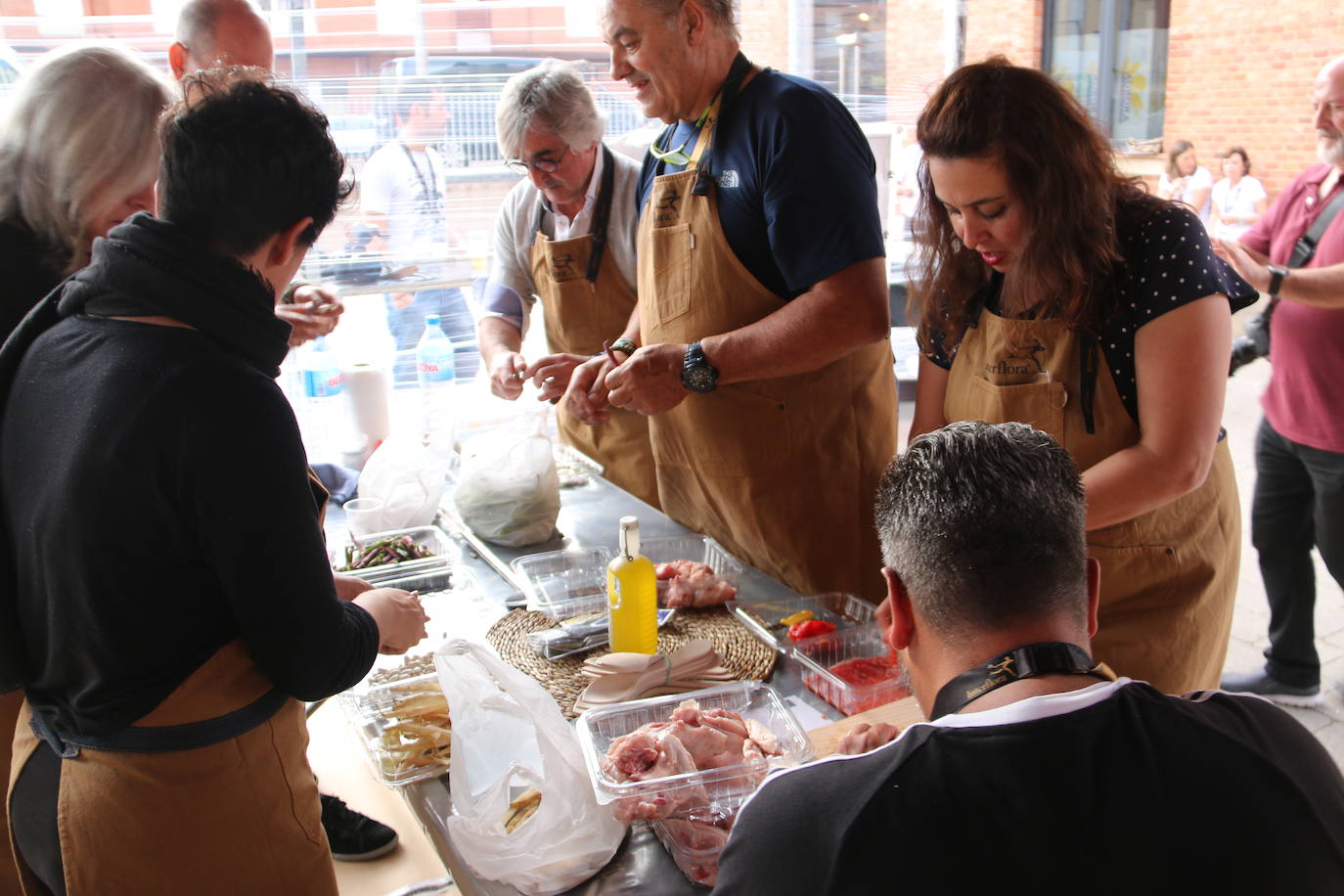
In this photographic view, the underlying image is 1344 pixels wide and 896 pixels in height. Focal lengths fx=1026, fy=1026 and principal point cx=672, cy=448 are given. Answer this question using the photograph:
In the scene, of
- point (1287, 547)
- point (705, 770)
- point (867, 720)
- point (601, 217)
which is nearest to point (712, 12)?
point (601, 217)

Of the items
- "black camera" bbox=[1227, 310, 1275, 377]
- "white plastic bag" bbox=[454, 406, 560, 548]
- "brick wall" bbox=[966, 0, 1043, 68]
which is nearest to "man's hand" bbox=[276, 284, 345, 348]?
"white plastic bag" bbox=[454, 406, 560, 548]

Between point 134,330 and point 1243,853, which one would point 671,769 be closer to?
point 1243,853

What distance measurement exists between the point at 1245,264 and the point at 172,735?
2.91 metres

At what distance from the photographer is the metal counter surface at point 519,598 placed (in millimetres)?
1283

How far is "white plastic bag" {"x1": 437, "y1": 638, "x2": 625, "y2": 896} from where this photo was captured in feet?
4.16

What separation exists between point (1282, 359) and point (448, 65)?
3.77 m

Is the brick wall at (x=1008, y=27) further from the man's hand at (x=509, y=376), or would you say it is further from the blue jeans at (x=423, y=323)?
the man's hand at (x=509, y=376)

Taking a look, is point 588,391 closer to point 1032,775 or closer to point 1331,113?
point 1032,775

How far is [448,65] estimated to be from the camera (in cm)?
492

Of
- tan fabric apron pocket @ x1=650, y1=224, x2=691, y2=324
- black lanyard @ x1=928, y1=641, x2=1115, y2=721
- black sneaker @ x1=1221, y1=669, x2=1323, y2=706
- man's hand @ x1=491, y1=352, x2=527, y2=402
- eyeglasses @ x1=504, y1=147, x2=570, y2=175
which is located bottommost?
black sneaker @ x1=1221, y1=669, x2=1323, y2=706

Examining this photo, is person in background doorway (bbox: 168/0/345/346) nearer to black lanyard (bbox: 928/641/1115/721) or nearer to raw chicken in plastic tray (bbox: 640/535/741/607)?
raw chicken in plastic tray (bbox: 640/535/741/607)

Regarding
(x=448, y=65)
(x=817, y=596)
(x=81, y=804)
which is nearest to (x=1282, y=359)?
(x=817, y=596)

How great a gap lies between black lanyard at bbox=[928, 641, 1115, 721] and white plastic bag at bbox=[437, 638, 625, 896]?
1.69 feet

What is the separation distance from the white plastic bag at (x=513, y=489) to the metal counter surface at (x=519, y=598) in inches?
1.7
